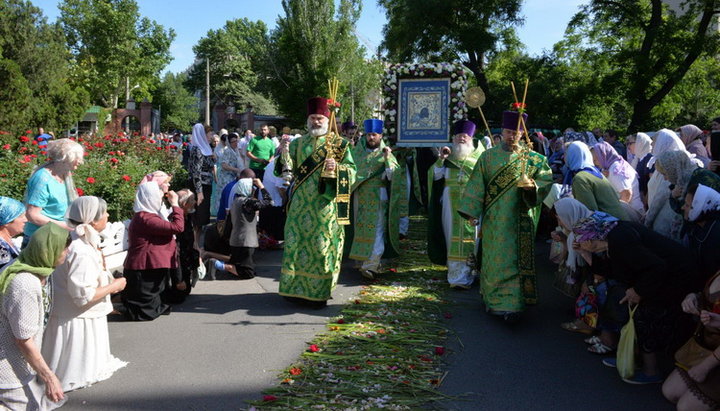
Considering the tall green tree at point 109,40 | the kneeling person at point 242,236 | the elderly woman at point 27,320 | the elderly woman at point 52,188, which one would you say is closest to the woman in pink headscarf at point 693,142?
the kneeling person at point 242,236

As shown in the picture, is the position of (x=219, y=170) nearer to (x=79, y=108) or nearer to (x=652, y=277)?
(x=652, y=277)

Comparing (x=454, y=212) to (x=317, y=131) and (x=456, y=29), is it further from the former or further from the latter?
(x=456, y=29)

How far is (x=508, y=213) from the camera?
227 inches

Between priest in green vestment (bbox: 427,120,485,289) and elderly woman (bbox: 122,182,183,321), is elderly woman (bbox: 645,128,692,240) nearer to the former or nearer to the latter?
priest in green vestment (bbox: 427,120,485,289)

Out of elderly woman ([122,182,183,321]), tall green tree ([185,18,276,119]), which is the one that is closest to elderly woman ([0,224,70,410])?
elderly woman ([122,182,183,321])

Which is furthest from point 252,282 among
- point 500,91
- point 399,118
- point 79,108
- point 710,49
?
point 79,108

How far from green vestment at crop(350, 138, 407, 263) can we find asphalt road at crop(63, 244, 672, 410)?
3.90 feet

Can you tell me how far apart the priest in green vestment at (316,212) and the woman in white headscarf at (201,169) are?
170 inches

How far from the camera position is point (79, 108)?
1014 inches

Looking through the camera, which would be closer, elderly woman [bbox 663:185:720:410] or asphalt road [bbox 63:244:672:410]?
elderly woman [bbox 663:185:720:410]

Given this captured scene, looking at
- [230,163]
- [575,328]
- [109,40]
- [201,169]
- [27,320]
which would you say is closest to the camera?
[27,320]

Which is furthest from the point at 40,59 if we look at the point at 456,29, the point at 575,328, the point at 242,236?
the point at 575,328

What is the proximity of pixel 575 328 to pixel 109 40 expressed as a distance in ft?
148

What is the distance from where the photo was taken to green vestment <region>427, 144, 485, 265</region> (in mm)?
7137
